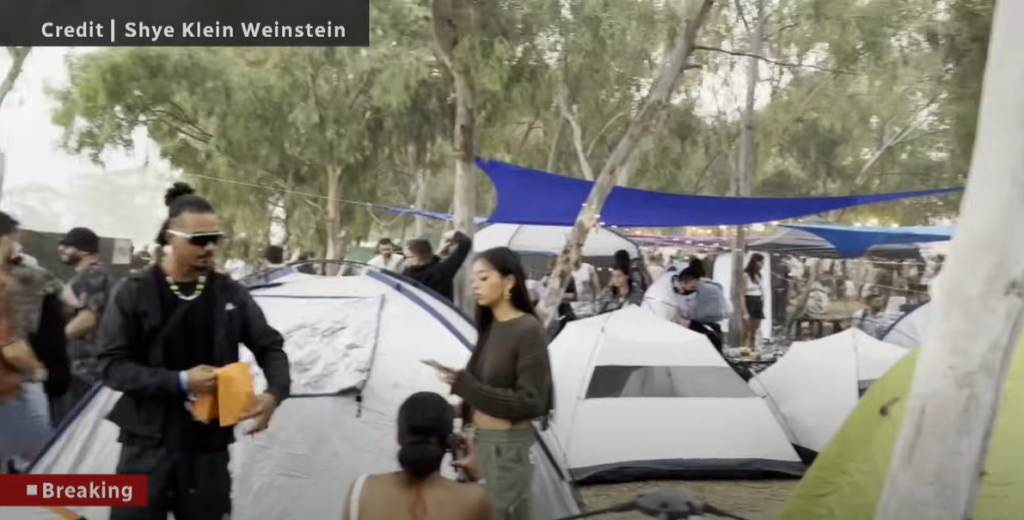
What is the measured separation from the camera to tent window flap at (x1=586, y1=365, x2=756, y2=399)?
4.45 m

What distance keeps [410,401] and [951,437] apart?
4.32 ft

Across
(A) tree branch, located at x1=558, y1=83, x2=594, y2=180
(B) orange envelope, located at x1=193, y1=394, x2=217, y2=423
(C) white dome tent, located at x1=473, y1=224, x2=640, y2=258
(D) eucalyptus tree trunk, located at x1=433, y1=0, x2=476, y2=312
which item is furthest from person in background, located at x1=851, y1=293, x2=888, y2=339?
(B) orange envelope, located at x1=193, y1=394, x2=217, y2=423

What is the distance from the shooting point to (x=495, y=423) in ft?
7.71

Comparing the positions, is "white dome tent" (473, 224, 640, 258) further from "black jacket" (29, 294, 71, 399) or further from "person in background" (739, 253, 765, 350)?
"black jacket" (29, 294, 71, 399)

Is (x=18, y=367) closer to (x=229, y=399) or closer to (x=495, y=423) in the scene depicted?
(x=229, y=399)

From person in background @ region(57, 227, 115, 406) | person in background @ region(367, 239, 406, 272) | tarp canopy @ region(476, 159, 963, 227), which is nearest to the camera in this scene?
person in background @ region(57, 227, 115, 406)

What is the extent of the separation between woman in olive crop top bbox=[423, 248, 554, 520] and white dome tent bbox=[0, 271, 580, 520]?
2.90 feet

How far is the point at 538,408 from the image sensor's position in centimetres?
231

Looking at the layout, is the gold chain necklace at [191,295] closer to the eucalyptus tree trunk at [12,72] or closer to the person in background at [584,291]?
the eucalyptus tree trunk at [12,72]

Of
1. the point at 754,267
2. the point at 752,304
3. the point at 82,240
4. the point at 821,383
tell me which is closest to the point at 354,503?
the point at 82,240

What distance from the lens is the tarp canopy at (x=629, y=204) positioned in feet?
18.0

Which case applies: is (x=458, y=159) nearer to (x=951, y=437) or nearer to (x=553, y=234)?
(x=951, y=437)

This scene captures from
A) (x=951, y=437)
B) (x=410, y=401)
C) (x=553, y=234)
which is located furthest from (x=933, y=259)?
(x=410, y=401)
